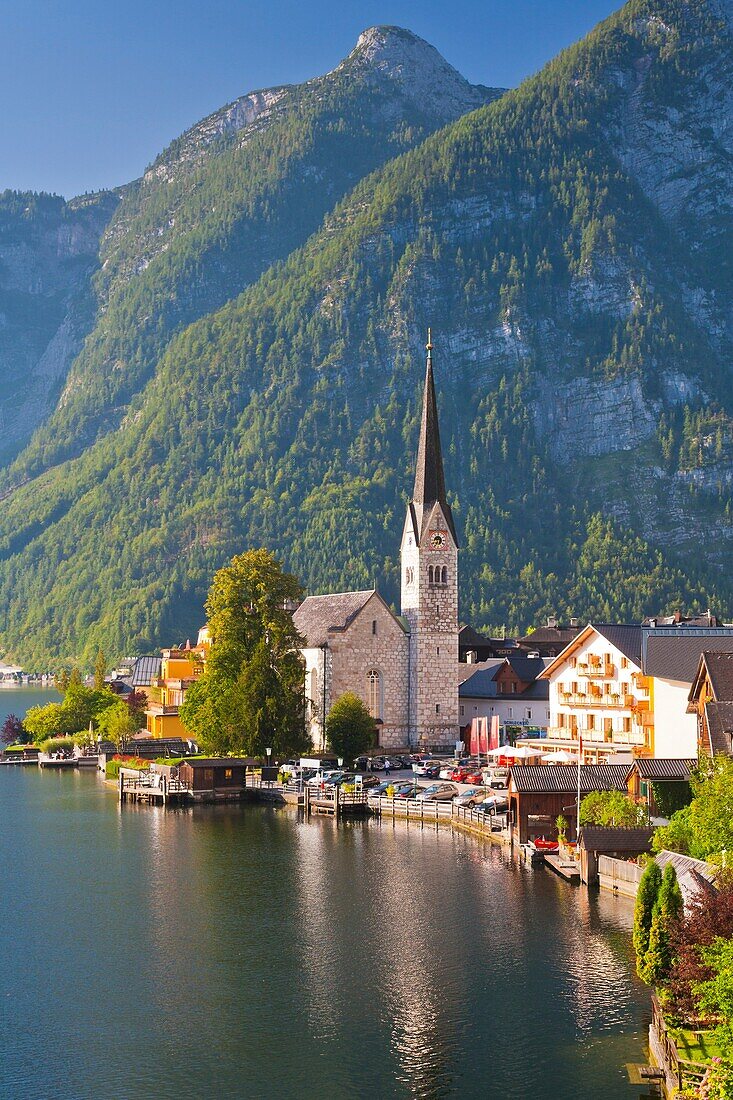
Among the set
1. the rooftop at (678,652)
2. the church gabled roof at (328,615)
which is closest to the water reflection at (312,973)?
the rooftop at (678,652)

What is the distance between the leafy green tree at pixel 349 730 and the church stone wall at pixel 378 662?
22.2 ft

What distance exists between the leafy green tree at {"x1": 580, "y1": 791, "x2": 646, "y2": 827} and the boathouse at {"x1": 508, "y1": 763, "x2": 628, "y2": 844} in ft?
11.4

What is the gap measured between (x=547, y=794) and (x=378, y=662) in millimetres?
42622

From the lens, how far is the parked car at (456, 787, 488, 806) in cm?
8675

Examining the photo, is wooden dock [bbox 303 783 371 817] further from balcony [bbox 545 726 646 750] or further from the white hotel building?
balcony [bbox 545 726 646 750]

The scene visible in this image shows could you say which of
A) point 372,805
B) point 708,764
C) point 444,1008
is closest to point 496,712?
point 372,805

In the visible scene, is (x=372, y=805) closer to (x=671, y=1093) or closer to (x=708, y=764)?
(x=708, y=764)

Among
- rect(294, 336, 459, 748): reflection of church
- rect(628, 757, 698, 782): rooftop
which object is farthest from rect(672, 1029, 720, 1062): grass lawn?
rect(294, 336, 459, 748): reflection of church

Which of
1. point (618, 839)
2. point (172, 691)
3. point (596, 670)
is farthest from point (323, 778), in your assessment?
point (172, 691)

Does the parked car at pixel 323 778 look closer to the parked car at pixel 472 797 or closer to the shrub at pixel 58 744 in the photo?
the parked car at pixel 472 797

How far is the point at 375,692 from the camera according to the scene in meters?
116

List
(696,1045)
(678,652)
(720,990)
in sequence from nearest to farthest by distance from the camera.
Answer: (720,990)
(696,1045)
(678,652)

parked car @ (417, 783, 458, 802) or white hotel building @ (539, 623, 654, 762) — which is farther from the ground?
white hotel building @ (539, 623, 654, 762)

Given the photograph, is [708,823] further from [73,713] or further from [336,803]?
[73,713]
